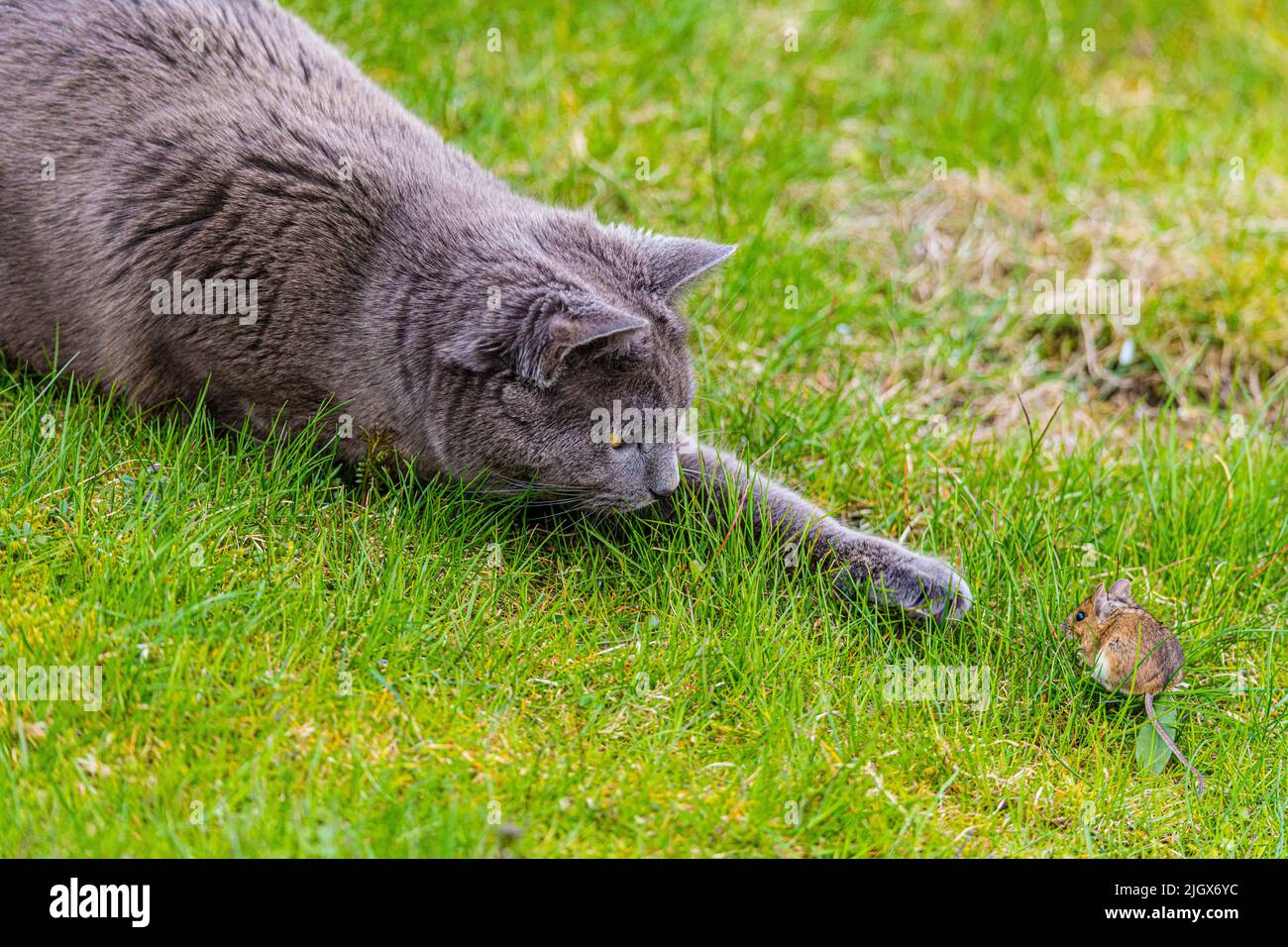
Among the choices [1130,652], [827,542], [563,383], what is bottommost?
[1130,652]

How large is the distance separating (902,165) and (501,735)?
11.4ft

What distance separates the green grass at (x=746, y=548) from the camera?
2.65 m

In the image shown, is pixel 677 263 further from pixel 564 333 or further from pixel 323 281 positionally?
pixel 323 281

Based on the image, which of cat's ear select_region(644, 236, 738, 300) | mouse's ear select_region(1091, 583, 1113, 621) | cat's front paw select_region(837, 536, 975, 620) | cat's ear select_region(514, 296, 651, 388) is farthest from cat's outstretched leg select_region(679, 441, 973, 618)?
cat's ear select_region(514, 296, 651, 388)

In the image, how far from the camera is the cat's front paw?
Answer: 3355 millimetres

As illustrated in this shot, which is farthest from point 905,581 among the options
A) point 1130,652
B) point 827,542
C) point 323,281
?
point 323,281

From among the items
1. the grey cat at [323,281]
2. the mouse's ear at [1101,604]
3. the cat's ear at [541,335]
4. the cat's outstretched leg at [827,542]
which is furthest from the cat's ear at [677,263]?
the mouse's ear at [1101,604]

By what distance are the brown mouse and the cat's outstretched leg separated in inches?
12.8

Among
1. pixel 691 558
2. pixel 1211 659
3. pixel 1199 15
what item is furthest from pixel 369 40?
pixel 1199 15

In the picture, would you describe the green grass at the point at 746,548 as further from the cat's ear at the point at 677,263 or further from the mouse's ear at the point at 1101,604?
the cat's ear at the point at 677,263

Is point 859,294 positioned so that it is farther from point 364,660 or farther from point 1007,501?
point 364,660

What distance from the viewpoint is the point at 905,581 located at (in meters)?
3.40

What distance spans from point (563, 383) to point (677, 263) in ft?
1.79

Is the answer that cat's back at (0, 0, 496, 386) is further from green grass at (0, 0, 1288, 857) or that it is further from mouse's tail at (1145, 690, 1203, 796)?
mouse's tail at (1145, 690, 1203, 796)
